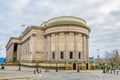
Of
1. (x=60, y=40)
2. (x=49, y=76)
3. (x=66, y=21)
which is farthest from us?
(x=60, y=40)

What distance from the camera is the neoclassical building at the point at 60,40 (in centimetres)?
8162

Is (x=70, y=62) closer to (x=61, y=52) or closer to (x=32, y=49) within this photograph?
(x=61, y=52)

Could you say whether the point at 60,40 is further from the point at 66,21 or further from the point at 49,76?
the point at 49,76

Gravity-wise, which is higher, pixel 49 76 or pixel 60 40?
pixel 60 40

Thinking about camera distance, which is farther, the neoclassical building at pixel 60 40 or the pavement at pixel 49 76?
the neoclassical building at pixel 60 40

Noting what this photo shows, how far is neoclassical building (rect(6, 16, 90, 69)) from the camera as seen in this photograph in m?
81.6

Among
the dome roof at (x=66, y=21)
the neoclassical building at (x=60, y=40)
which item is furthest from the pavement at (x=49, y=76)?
the dome roof at (x=66, y=21)

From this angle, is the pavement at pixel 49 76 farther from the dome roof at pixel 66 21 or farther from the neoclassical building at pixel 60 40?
the dome roof at pixel 66 21

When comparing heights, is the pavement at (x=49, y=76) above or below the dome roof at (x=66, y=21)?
below

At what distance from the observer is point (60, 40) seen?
8294 centimetres

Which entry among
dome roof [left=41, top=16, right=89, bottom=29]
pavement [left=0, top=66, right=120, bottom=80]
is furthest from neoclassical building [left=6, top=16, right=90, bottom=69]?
pavement [left=0, top=66, right=120, bottom=80]

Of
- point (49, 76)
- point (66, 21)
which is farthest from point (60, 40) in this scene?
point (49, 76)

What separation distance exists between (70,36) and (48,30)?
1019 cm

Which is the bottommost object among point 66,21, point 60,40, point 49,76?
point 49,76
